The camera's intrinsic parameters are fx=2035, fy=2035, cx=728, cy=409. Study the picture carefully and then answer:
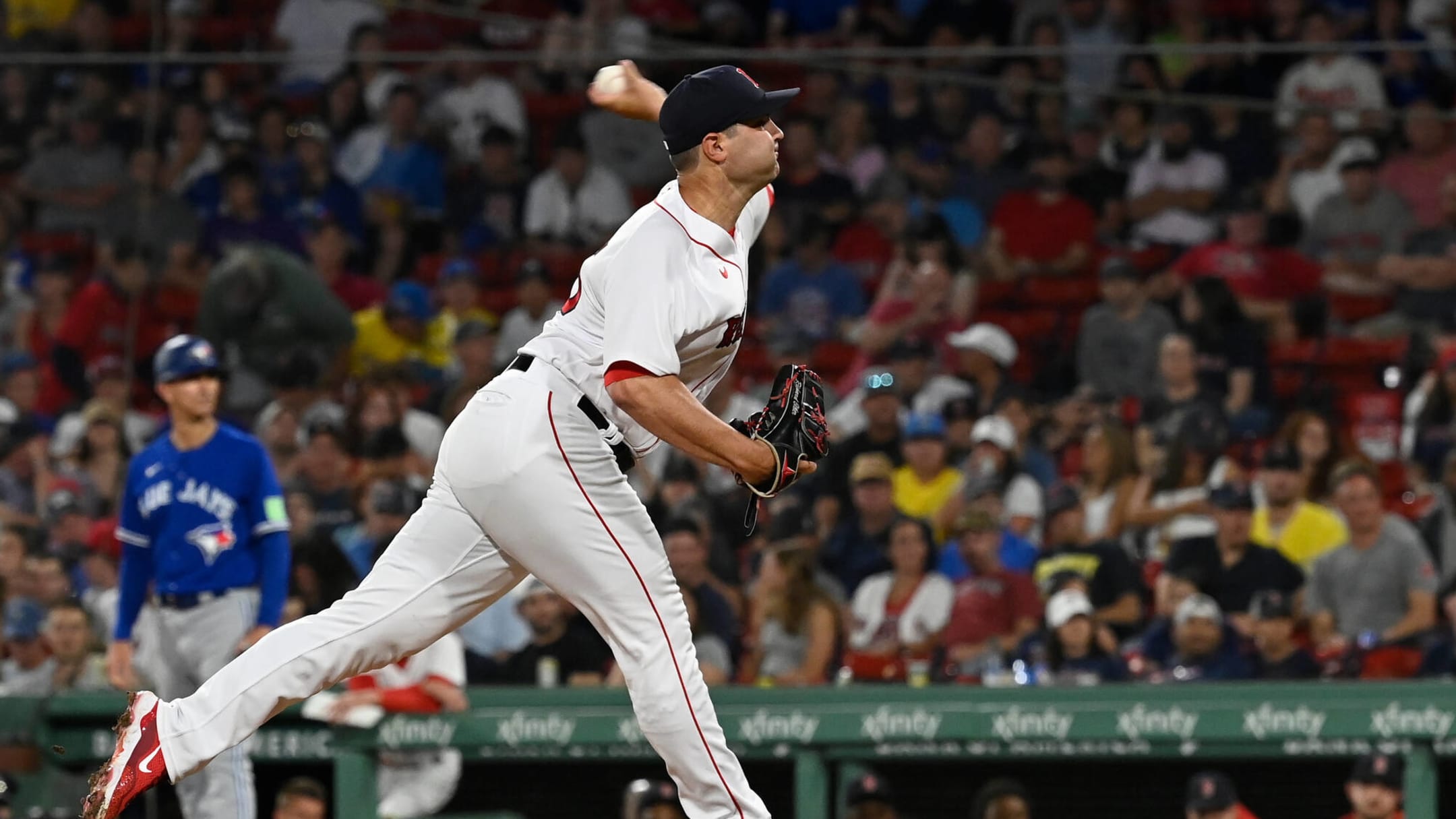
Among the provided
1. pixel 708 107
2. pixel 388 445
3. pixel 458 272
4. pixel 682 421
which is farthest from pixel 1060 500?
pixel 682 421

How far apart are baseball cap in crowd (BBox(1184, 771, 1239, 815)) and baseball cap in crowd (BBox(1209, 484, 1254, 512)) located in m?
1.68

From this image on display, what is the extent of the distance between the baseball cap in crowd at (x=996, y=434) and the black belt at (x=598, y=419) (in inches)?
175

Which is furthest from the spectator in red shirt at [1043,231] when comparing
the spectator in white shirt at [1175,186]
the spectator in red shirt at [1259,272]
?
the spectator in red shirt at [1259,272]

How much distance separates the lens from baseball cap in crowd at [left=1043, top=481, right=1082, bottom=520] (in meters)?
7.86

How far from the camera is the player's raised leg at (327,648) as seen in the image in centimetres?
378

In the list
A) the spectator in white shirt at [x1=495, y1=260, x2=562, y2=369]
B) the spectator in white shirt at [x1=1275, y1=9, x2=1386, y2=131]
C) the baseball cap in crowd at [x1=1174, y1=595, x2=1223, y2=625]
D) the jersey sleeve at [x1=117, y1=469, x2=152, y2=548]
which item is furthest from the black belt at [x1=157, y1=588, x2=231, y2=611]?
the spectator in white shirt at [x1=1275, y1=9, x2=1386, y2=131]

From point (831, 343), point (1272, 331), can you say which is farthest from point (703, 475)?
point (1272, 331)

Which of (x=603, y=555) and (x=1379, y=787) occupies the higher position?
(x=603, y=555)

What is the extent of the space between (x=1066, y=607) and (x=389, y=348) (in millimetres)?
4458

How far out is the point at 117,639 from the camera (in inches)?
233

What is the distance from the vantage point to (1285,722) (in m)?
5.47

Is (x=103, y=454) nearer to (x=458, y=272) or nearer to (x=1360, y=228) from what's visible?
(x=458, y=272)

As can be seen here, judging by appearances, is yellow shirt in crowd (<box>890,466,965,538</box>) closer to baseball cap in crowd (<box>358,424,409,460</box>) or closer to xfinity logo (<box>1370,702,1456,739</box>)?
baseball cap in crowd (<box>358,424,409,460</box>)

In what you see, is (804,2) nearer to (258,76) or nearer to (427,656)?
(258,76)
